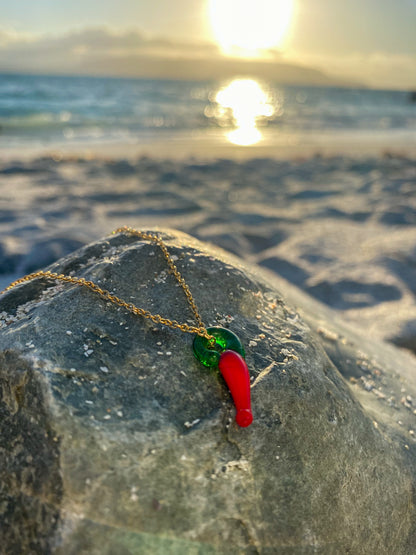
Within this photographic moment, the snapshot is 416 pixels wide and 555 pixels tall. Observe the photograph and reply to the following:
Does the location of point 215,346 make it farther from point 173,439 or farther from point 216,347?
point 173,439

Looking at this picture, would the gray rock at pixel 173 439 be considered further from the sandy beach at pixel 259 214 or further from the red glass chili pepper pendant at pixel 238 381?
the sandy beach at pixel 259 214

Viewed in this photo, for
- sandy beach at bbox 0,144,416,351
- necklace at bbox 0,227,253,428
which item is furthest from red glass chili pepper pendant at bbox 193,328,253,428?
sandy beach at bbox 0,144,416,351

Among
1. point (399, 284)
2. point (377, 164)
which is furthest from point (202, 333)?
point (377, 164)

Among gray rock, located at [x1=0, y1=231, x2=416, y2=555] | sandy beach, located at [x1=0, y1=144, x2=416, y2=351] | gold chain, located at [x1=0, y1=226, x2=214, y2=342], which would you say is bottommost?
sandy beach, located at [x1=0, y1=144, x2=416, y2=351]

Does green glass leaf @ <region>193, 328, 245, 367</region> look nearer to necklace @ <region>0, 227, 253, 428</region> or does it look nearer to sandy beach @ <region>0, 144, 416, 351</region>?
necklace @ <region>0, 227, 253, 428</region>

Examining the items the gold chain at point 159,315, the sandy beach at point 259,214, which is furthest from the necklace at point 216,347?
the sandy beach at point 259,214

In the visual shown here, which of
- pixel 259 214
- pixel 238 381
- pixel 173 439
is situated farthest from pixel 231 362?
pixel 259 214

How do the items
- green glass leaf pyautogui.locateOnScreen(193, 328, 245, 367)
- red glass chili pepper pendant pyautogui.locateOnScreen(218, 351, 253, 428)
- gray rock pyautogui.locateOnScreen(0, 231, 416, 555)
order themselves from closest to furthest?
gray rock pyautogui.locateOnScreen(0, 231, 416, 555) → red glass chili pepper pendant pyautogui.locateOnScreen(218, 351, 253, 428) → green glass leaf pyautogui.locateOnScreen(193, 328, 245, 367)

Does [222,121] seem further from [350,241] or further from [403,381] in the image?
[403,381]
